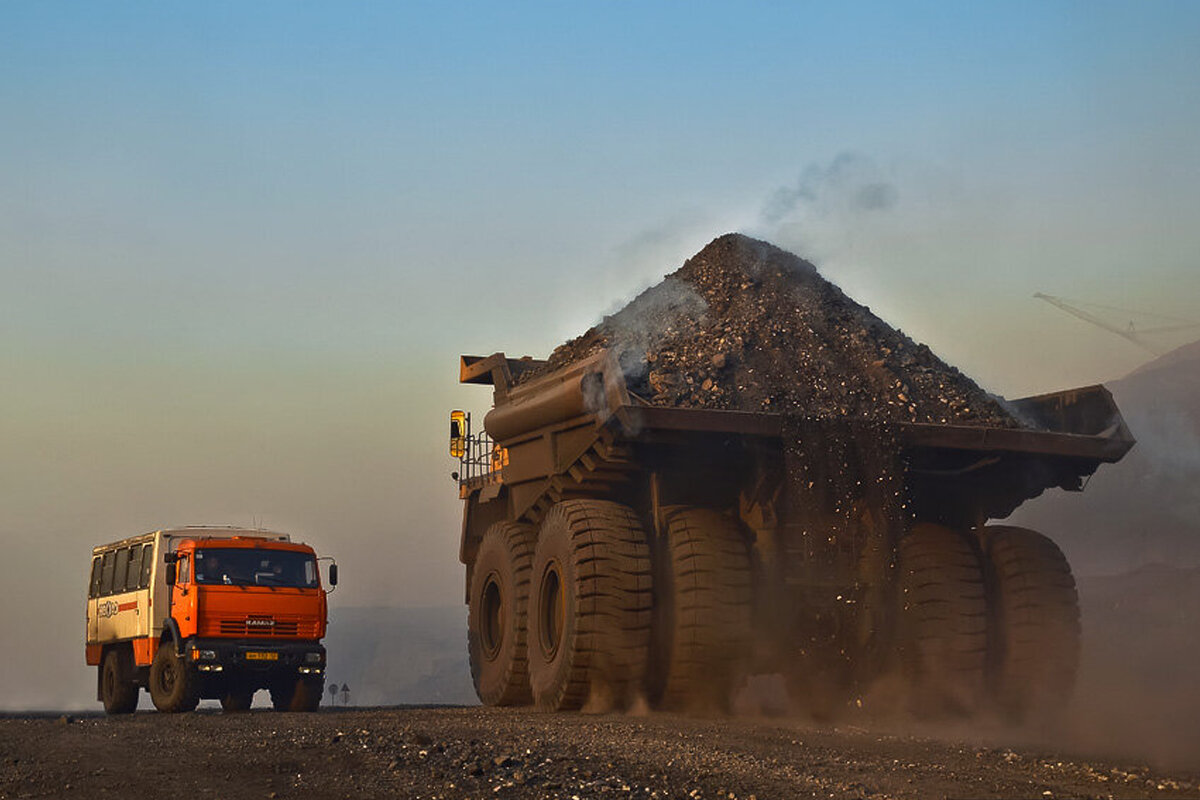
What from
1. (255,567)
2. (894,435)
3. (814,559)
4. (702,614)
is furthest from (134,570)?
(894,435)

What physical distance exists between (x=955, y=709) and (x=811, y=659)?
62.2 inches

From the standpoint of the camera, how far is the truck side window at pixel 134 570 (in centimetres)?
2122

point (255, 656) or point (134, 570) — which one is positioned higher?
point (134, 570)

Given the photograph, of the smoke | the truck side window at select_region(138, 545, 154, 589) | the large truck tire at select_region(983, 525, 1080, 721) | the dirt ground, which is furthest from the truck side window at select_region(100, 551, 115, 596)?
the large truck tire at select_region(983, 525, 1080, 721)

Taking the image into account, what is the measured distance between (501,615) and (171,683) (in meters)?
4.71

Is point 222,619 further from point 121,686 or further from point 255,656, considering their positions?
point 121,686

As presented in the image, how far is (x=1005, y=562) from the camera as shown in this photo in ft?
51.6

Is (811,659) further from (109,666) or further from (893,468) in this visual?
(109,666)

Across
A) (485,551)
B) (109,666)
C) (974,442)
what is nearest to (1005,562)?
(974,442)

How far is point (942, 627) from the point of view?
15.1 metres

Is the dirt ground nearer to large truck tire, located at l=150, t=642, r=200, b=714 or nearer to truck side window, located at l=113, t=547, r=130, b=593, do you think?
large truck tire, located at l=150, t=642, r=200, b=714

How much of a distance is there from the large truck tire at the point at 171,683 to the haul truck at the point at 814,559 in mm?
5926

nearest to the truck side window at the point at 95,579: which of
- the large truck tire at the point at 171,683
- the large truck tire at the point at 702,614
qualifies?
the large truck tire at the point at 171,683

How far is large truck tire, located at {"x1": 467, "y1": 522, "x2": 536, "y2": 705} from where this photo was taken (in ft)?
59.9
